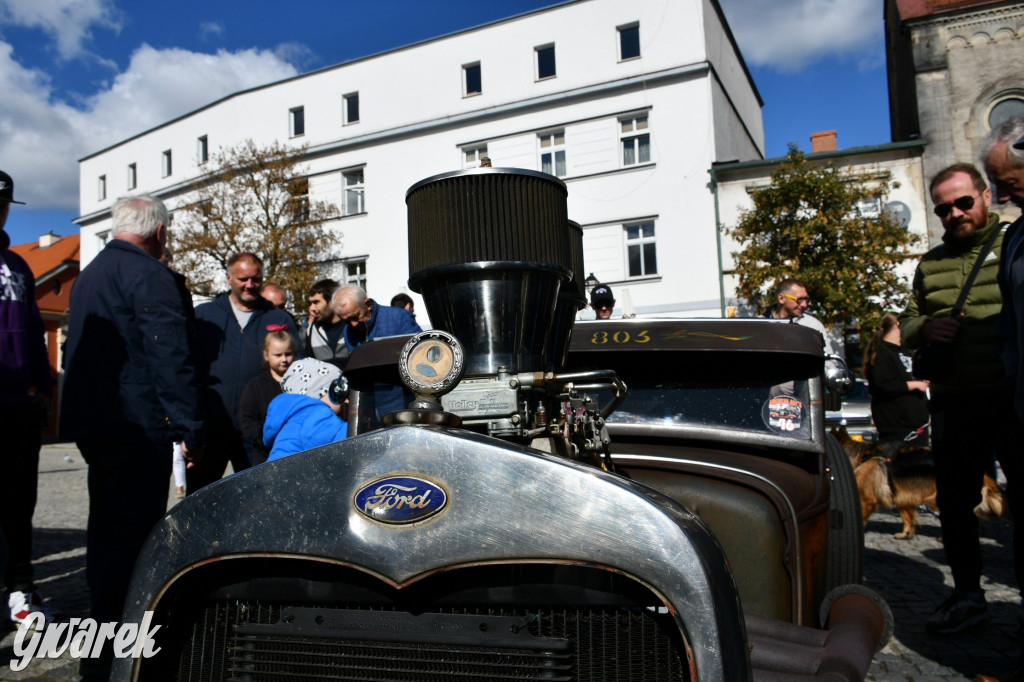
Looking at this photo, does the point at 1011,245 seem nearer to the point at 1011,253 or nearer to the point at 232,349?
the point at 1011,253

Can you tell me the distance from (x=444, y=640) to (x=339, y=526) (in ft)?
0.88

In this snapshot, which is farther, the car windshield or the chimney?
the chimney

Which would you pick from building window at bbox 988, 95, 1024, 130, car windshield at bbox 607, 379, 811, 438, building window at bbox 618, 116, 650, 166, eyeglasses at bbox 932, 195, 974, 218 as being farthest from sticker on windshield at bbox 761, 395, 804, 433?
building window at bbox 988, 95, 1024, 130

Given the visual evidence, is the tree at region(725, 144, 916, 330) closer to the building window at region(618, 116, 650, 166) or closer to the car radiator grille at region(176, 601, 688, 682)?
the building window at region(618, 116, 650, 166)

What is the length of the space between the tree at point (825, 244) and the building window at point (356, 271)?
490 inches

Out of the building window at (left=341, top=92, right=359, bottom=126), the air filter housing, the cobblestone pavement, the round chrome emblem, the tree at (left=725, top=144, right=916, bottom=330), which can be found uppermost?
the building window at (left=341, top=92, right=359, bottom=126)

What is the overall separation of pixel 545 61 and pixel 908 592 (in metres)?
20.8

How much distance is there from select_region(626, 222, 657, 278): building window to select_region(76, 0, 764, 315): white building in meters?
0.04

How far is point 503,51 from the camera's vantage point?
22594 millimetres

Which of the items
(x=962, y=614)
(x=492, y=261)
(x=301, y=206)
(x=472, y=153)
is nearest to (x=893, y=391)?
(x=962, y=614)

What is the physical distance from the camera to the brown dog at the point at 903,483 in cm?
541

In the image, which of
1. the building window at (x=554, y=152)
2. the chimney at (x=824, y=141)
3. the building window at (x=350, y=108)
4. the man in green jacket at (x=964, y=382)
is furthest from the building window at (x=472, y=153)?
the man in green jacket at (x=964, y=382)

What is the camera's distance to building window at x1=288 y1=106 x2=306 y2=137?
2628 centimetres

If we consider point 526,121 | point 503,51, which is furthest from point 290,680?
point 503,51
